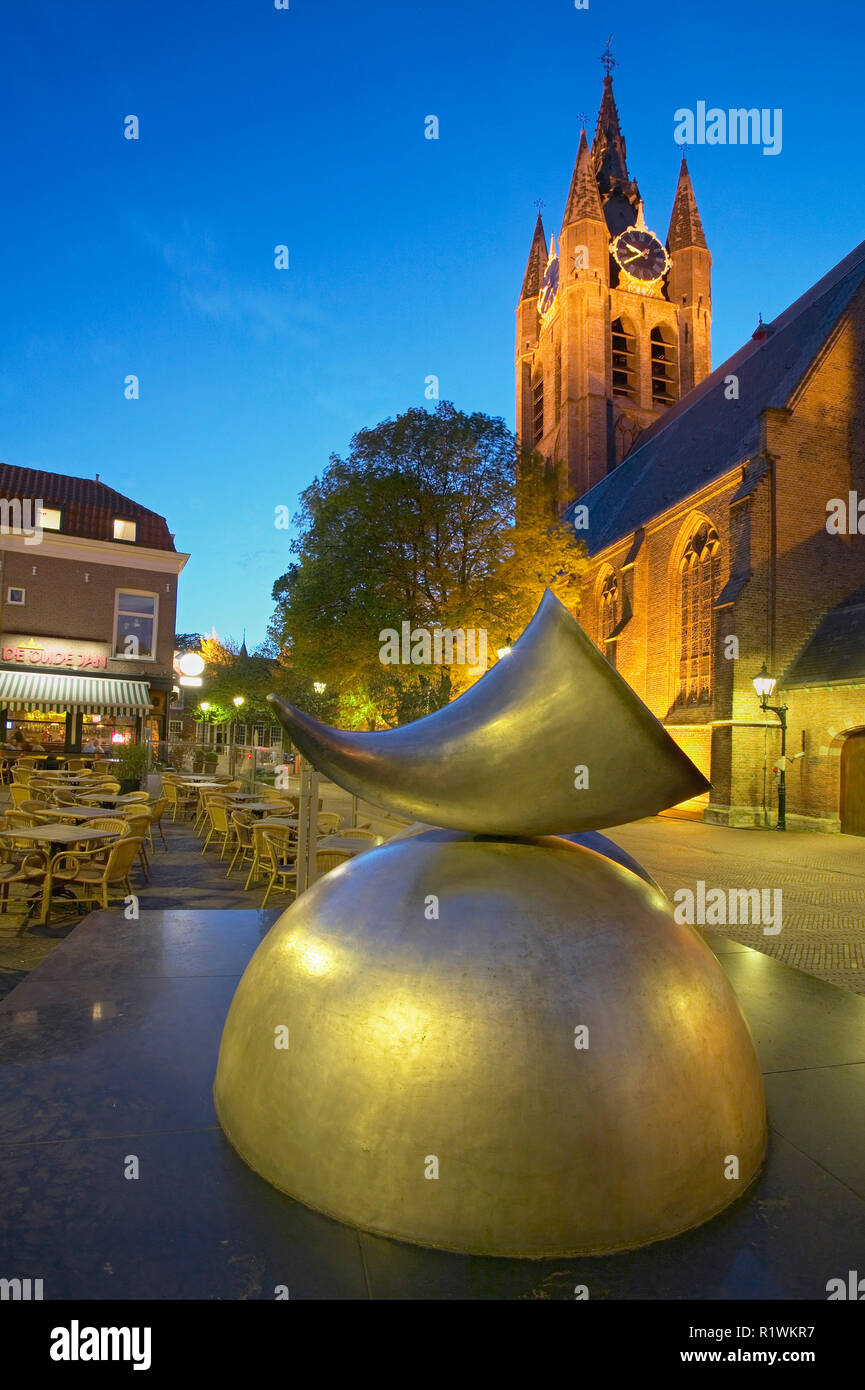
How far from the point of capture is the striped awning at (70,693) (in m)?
24.4

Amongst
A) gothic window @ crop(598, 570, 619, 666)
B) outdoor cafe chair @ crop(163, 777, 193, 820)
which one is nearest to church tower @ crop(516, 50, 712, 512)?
gothic window @ crop(598, 570, 619, 666)

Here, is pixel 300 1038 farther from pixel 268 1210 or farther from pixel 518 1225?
pixel 518 1225

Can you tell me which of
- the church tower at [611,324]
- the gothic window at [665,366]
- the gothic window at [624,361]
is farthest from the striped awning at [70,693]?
the gothic window at [665,366]

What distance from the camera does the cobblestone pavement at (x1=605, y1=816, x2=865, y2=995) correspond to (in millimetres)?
7371

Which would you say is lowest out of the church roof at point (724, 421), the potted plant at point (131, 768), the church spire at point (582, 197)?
the potted plant at point (131, 768)

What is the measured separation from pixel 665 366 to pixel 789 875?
45.9 metres

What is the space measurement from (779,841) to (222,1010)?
16.3 m

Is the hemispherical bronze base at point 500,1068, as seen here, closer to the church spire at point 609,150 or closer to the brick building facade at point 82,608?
the brick building facade at point 82,608

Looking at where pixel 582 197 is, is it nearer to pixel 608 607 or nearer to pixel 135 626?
pixel 608 607

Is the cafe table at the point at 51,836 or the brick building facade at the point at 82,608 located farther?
the brick building facade at the point at 82,608

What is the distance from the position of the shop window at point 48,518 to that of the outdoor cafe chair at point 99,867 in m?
22.3

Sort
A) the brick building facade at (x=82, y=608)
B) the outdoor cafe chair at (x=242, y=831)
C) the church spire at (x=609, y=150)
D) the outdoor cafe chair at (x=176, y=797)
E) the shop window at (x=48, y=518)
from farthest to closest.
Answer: the church spire at (x=609, y=150)
the shop window at (x=48, y=518)
the brick building facade at (x=82, y=608)
the outdoor cafe chair at (x=176, y=797)
the outdoor cafe chair at (x=242, y=831)

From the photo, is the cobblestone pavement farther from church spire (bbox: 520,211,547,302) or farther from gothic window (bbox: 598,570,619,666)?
church spire (bbox: 520,211,547,302)

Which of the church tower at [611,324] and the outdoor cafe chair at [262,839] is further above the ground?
the church tower at [611,324]
